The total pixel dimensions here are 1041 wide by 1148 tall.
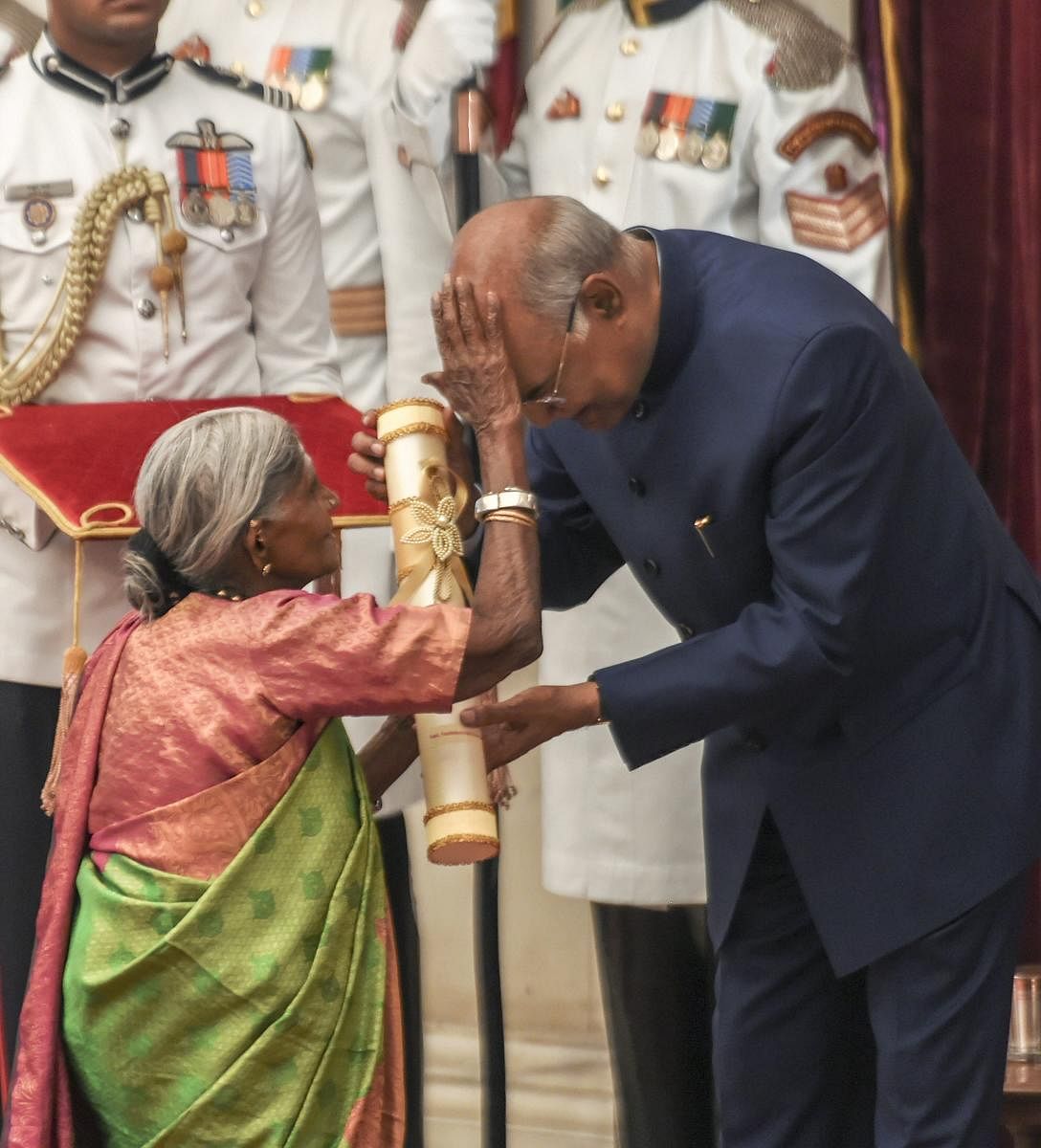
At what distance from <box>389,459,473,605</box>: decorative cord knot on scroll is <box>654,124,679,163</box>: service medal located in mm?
964

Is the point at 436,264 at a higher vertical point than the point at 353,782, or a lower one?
higher

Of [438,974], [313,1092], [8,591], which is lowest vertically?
[438,974]

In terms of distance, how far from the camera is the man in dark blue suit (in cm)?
215

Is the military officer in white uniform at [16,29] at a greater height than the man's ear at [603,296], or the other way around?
the military officer in white uniform at [16,29]

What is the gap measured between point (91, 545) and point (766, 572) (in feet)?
3.29

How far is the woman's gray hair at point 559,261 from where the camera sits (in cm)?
212

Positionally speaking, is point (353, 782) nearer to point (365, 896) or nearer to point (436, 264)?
point (365, 896)

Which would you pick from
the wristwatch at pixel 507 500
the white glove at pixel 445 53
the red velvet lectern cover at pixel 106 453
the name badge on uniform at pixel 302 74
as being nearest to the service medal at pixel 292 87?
the name badge on uniform at pixel 302 74

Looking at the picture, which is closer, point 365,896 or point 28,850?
point 365,896

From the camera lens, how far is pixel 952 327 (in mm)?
3160

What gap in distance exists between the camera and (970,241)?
10.3ft

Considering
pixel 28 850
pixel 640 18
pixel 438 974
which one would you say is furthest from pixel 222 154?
pixel 438 974

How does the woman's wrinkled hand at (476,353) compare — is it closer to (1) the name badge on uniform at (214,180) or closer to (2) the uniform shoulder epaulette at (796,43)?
(1) the name badge on uniform at (214,180)

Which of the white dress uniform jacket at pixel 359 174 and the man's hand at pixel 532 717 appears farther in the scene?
the white dress uniform jacket at pixel 359 174
